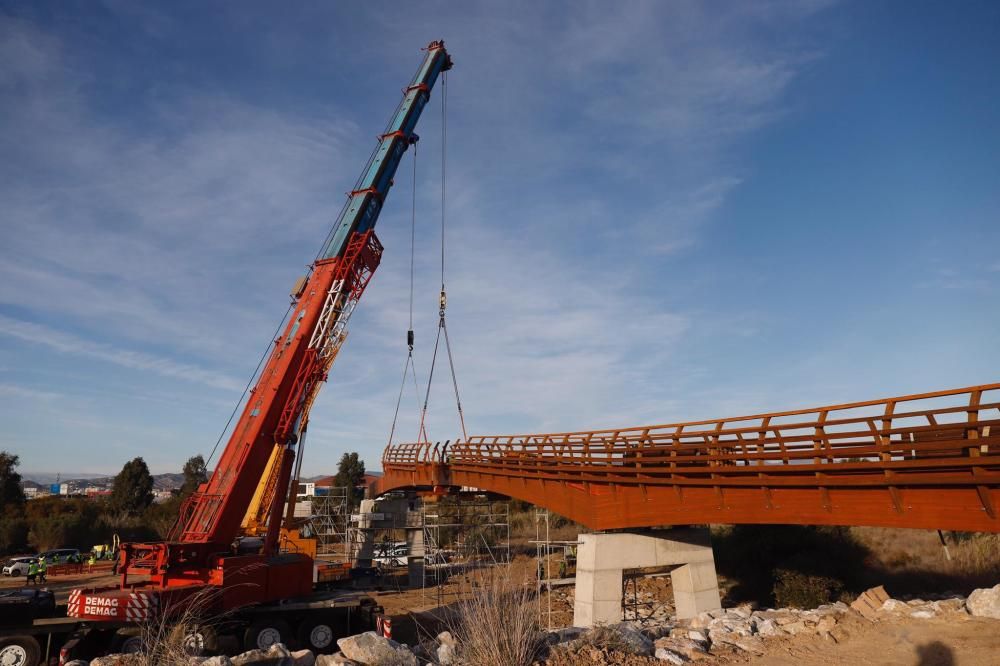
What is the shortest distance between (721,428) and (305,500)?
33933mm

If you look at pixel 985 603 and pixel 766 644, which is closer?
pixel 766 644

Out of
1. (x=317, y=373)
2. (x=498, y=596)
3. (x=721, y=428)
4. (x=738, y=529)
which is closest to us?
(x=498, y=596)

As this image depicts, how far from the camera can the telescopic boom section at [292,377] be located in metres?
17.3

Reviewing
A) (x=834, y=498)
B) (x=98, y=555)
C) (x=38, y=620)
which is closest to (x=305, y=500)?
(x=98, y=555)

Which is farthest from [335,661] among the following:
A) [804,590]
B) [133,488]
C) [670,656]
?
[133,488]

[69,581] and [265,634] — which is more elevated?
[265,634]

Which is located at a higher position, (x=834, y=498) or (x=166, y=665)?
(x=834, y=498)

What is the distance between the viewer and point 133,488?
62906 millimetres

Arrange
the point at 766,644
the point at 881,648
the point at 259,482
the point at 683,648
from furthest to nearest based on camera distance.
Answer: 1. the point at 259,482
2. the point at 766,644
3. the point at 881,648
4. the point at 683,648

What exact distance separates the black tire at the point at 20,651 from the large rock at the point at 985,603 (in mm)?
19465

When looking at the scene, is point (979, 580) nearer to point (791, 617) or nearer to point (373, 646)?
point (791, 617)

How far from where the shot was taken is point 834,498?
38.0 ft

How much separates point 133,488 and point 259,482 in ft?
172

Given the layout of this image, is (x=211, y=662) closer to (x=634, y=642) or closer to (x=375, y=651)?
(x=375, y=651)
